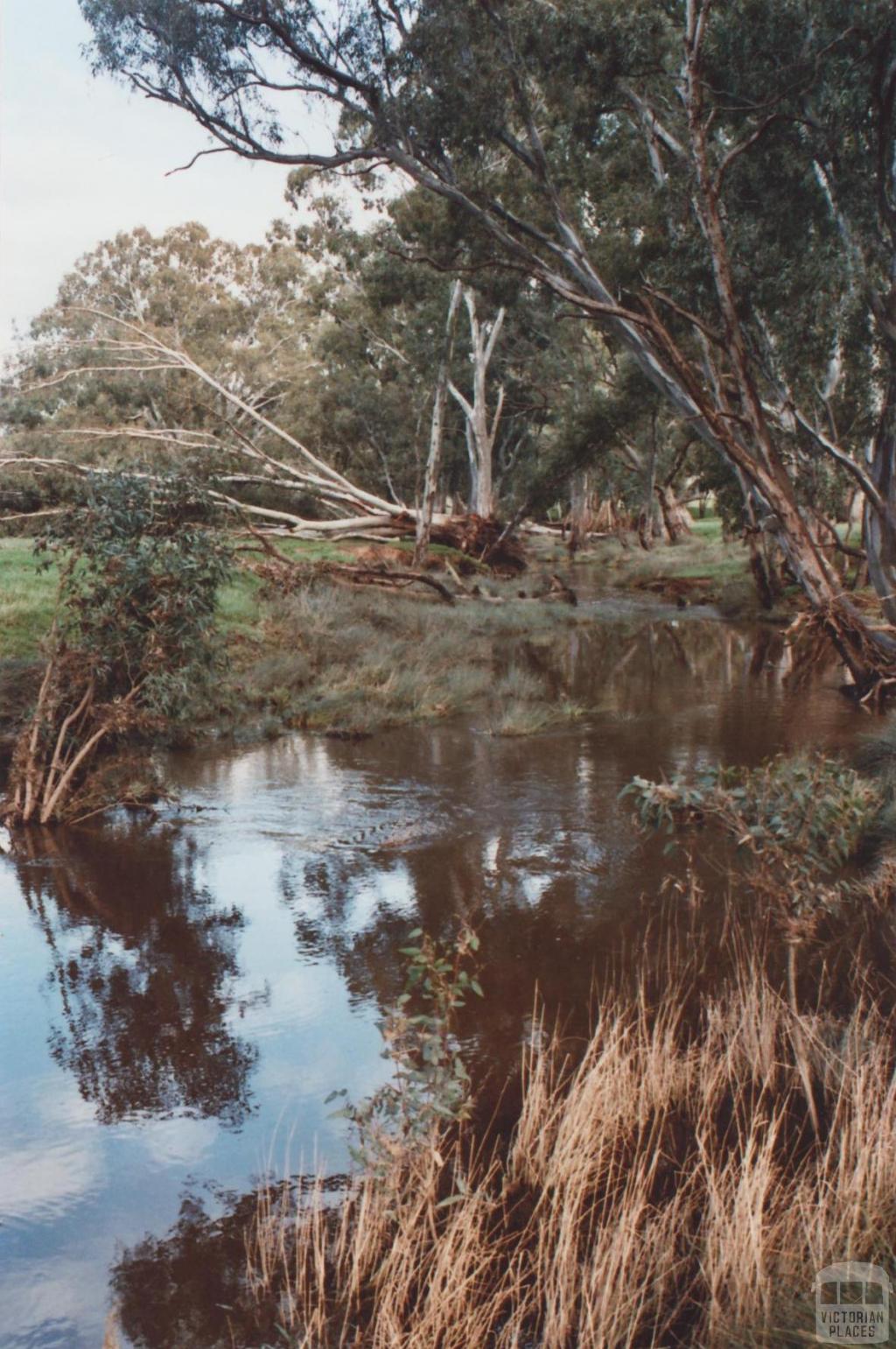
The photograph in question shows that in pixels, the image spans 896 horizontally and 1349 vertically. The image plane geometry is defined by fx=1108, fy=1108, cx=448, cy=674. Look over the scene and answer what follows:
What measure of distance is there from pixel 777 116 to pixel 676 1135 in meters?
11.9

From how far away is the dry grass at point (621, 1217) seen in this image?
10.9ft

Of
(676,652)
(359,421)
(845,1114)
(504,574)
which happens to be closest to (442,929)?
(845,1114)

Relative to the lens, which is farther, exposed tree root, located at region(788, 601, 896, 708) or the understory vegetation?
exposed tree root, located at region(788, 601, 896, 708)

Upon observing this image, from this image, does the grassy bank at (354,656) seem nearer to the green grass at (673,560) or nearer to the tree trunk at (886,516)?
the tree trunk at (886,516)

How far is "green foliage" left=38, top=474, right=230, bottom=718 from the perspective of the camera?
953 cm

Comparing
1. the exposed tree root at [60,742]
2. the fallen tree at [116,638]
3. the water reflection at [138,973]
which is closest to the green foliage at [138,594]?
the fallen tree at [116,638]

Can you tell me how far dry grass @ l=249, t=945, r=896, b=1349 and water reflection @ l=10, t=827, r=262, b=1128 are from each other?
105 centimetres

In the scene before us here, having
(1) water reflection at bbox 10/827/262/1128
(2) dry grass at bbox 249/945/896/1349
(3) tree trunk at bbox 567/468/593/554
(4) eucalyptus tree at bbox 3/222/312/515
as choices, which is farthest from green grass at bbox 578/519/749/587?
(2) dry grass at bbox 249/945/896/1349

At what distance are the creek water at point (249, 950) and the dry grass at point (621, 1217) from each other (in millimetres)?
427

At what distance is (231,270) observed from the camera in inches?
1789

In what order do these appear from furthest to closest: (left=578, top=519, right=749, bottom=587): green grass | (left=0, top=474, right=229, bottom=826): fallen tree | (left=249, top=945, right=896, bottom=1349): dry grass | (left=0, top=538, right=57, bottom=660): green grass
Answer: (left=578, top=519, right=749, bottom=587): green grass
(left=0, top=538, right=57, bottom=660): green grass
(left=0, top=474, right=229, bottom=826): fallen tree
(left=249, top=945, right=896, bottom=1349): dry grass

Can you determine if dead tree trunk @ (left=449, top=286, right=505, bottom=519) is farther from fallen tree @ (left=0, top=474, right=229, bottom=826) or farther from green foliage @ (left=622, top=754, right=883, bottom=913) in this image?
green foliage @ (left=622, top=754, right=883, bottom=913)

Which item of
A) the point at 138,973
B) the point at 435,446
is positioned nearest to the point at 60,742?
the point at 138,973

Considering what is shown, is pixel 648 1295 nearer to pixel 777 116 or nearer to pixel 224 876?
pixel 224 876
